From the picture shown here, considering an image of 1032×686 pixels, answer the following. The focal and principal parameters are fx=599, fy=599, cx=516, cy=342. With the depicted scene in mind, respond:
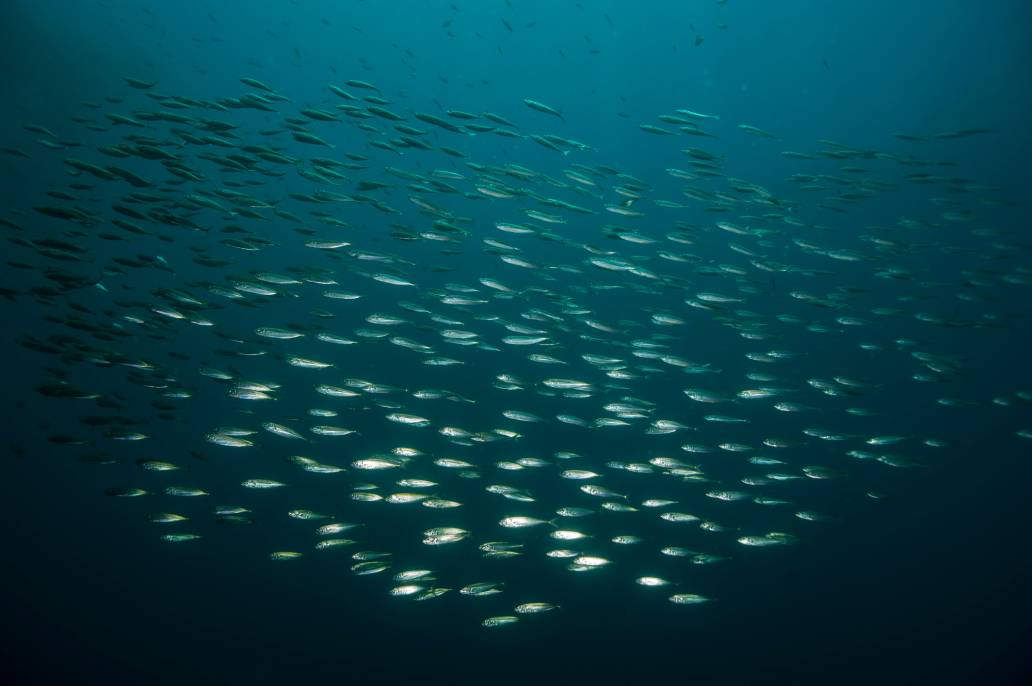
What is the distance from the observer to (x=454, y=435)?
726 centimetres

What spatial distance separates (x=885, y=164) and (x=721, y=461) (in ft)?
36.7

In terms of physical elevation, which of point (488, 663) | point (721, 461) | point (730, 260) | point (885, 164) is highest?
point (885, 164)

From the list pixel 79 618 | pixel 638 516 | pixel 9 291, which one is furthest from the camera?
pixel 638 516

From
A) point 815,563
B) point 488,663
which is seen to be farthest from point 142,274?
point 815,563

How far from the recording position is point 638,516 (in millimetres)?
13883

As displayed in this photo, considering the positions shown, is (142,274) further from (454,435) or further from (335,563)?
(454,435)

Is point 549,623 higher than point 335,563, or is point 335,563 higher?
point 335,563

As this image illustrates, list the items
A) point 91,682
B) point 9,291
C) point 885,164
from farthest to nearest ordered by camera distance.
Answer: point 885,164 < point 91,682 < point 9,291

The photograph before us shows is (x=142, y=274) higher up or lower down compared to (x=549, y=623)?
higher up

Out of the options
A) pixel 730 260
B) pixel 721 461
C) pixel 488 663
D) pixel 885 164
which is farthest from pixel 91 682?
pixel 885 164

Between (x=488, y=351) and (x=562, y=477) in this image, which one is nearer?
(x=562, y=477)

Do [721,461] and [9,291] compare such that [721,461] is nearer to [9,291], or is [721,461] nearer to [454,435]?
[454,435]

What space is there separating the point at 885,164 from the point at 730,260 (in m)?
5.33

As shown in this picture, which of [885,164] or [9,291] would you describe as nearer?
[9,291]
